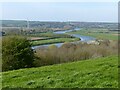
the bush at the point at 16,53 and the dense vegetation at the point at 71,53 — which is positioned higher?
the bush at the point at 16,53

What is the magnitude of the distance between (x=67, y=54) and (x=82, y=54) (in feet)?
7.43

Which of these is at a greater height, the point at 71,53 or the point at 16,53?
the point at 16,53

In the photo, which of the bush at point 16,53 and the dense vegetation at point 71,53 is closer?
the bush at point 16,53

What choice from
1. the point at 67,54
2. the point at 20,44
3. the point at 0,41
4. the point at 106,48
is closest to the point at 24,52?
the point at 20,44

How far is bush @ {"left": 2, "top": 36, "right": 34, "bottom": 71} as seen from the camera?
26.7 meters

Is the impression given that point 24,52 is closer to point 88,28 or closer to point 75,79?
point 75,79

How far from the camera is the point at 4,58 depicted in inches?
1094

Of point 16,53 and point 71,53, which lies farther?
point 71,53

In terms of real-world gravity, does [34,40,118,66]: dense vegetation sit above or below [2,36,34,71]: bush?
below

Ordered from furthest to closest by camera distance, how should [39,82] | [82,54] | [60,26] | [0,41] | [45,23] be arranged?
[60,26]
[45,23]
[82,54]
[0,41]
[39,82]

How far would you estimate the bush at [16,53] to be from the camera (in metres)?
26.7

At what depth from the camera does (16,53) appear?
27.4m

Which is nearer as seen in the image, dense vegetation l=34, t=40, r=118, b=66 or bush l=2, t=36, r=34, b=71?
bush l=2, t=36, r=34, b=71

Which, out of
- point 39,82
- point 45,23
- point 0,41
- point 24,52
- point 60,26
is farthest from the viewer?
point 60,26
